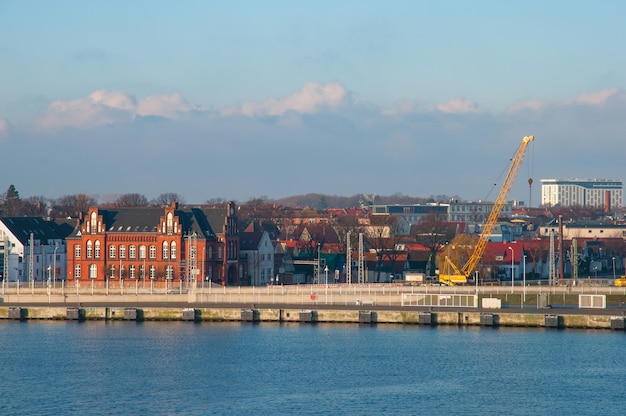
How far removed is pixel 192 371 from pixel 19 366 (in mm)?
9698

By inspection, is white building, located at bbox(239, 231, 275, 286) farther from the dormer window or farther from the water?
the water

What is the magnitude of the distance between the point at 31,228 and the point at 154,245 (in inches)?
646

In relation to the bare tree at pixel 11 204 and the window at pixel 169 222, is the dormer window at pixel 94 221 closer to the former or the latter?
the window at pixel 169 222

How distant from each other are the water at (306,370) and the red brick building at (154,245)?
2751 cm

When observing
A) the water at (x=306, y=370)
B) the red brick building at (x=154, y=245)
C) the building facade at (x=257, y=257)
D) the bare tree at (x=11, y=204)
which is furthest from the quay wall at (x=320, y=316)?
the bare tree at (x=11, y=204)

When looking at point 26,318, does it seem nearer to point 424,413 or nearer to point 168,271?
point 168,271

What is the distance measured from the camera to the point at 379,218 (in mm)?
158875

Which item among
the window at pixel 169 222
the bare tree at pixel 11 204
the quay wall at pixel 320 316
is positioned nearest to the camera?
the quay wall at pixel 320 316

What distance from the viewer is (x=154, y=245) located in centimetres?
Result: 11256

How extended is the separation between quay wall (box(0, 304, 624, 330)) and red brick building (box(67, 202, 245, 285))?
21.5 meters

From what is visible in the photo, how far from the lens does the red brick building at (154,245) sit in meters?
112

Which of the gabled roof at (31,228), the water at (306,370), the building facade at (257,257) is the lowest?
the water at (306,370)

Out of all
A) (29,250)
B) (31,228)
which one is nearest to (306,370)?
(29,250)

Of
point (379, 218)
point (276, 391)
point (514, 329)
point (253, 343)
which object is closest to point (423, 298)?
point (514, 329)
